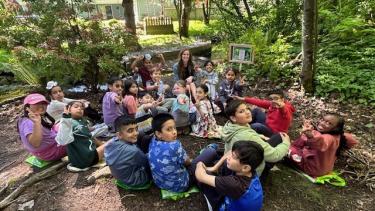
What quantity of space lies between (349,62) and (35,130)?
6701 millimetres

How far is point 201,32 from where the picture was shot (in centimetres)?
1745

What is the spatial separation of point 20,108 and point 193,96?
417 centimetres

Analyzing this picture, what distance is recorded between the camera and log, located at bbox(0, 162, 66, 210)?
3726 millimetres

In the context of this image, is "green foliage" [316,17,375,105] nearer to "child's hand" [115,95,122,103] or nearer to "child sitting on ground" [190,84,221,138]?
"child sitting on ground" [190,84,221,138]

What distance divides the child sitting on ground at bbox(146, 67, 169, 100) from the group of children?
2.74 ft

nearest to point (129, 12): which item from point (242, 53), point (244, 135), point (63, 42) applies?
point (63, 42)

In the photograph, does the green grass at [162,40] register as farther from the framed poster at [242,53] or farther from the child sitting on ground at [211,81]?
the child sitting on ground at [211,81]

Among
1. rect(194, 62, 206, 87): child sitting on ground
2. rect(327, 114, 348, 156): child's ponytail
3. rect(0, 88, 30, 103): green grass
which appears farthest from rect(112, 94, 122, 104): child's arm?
rect(0, 88, 30, 103): green grass

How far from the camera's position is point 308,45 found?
6.18 metres

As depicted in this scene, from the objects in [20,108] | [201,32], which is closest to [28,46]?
[20,108]

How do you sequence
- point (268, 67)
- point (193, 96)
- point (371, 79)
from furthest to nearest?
point (268, 67) < point (371, 79) < point (193, 96)

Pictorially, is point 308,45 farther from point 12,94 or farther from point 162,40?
point 162,40

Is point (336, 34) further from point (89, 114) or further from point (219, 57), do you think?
point (89, 114)

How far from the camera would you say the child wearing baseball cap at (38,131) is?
388 cm
